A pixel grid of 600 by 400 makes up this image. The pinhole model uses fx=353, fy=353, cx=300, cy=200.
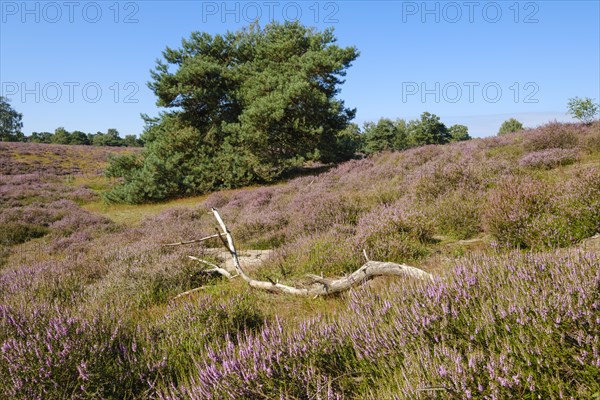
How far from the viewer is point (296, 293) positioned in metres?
3.65

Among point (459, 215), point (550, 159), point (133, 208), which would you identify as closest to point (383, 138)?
point (133, 208)

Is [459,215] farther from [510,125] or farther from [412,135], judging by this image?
[510,125]

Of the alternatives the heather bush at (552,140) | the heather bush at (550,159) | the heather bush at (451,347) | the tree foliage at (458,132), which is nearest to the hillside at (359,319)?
the heather bush at (451,347)

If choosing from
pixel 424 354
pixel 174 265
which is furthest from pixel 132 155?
pixel 424 354

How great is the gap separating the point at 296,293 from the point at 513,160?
29.0 ft

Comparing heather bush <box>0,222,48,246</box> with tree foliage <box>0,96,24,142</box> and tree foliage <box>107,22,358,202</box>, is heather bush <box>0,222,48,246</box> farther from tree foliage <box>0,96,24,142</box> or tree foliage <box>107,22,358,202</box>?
tree foliage <box>0,96,24,142</box>

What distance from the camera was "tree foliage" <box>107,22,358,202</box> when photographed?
63.2 feet

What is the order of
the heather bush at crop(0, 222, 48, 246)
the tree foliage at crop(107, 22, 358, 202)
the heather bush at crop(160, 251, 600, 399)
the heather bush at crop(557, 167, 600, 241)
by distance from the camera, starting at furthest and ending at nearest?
the tree foliage at crop(107, 22, 358, 202), the heather bush at crop(0, 222, 48, 246), the heather bush at crop(557, 167, 600, 241), the heather bush at crop(160, 251, 600, 399)

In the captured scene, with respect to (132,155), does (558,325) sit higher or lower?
lower

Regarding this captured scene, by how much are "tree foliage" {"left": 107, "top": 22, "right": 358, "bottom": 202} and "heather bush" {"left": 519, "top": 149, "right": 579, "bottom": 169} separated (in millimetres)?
11603

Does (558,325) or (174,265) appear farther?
(174,265)

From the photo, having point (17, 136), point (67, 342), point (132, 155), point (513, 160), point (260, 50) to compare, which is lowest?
point (67, 342)

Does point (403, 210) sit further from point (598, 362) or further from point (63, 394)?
point (63, 394)

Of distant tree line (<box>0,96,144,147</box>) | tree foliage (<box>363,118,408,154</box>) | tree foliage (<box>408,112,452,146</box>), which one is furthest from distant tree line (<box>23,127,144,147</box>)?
tree foliage (<box>408,112,452,146</box>)
